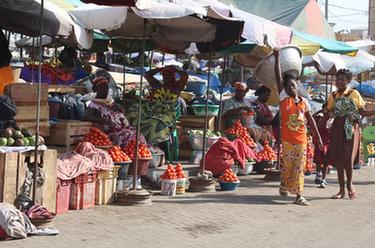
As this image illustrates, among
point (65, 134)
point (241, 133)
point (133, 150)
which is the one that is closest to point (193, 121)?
point (241, 133)

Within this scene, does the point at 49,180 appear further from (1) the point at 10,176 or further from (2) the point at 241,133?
(2) the point at 241,133

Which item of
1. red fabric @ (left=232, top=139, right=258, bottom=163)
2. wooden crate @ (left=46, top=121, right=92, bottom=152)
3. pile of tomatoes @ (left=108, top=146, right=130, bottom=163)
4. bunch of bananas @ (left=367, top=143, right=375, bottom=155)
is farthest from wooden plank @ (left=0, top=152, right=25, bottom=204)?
bunch of bananas @ (left=367, top=143, right=375, bottom=155)

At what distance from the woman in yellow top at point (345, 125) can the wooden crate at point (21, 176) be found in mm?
4520

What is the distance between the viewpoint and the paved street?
269 inches

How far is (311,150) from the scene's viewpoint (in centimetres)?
1345

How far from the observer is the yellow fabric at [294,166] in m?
9.20

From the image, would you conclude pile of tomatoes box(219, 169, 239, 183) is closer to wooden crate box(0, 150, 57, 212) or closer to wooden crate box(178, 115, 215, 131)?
wooden crate box(178, 115, 215, 131)

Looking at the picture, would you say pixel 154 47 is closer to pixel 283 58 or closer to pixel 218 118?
pixel 218 118

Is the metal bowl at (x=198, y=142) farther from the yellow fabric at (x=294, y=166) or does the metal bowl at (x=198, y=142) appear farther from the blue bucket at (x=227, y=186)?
the yellow fabric at (x=294, y=166)

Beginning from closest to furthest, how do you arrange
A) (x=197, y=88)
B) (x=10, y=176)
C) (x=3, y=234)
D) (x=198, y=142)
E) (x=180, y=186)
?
(x=3, y=234)
(x=10, y=176)
(x=180, y=186)
(x=198, y=142)
(x=197, y=88)

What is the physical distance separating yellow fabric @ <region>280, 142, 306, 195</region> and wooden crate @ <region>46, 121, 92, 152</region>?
9.29 ft

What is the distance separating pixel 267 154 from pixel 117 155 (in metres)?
4.29

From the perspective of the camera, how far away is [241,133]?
39.6ft

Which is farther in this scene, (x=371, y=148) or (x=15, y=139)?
(x=371, y=148)
